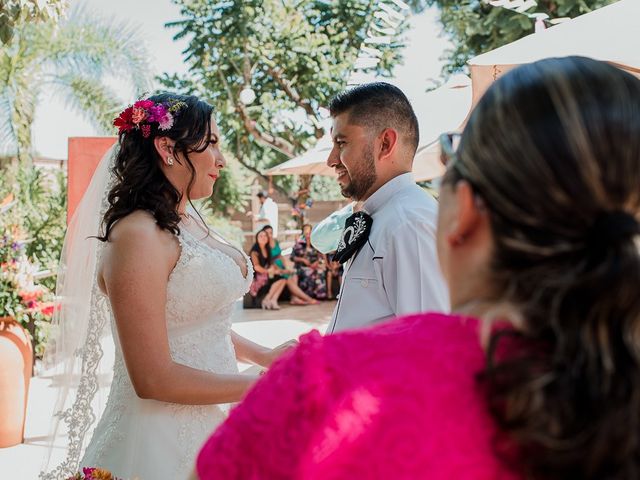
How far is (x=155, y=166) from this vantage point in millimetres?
2500

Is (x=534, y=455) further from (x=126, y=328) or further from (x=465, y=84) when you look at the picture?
(x=465, y=84)

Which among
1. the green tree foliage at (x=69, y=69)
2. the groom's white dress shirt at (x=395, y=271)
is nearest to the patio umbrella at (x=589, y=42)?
the groom's white dress shirt at (x=395, y=271)

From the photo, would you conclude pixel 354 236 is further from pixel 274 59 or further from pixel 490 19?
pixel 274 59

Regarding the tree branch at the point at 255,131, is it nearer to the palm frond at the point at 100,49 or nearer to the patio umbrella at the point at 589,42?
the palm frond at the point at 100,49

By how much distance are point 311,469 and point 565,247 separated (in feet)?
1.26

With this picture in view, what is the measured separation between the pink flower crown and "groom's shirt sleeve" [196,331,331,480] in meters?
1.82

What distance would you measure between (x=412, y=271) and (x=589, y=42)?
189 centimetres

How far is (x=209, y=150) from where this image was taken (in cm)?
260

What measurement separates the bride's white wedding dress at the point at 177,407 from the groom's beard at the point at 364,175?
705 mm

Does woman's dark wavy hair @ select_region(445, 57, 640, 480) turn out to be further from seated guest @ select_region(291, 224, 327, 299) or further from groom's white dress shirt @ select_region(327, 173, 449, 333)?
seated guest @ select_region(291, 224, 327, 299)

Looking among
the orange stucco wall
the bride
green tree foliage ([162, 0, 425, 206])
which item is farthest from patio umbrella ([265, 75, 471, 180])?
green tree foliage ([162, 0, 425, 206])

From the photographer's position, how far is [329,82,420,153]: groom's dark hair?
295 cm

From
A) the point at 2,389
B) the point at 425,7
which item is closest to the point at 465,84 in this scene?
the point at 2,389

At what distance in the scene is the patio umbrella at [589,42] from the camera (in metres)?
3.32
